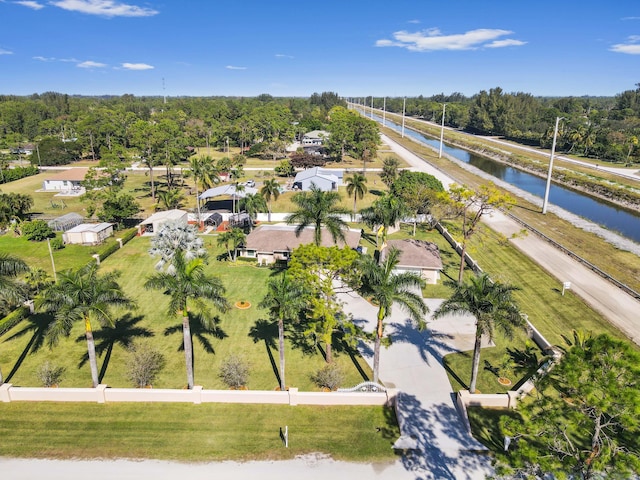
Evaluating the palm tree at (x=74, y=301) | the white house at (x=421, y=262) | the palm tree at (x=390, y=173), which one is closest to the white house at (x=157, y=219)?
the white house at (x=421, y=262)

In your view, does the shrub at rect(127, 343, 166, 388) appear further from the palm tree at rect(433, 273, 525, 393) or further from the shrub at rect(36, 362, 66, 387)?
the palm tree at rect(433, 273, 525, 393)

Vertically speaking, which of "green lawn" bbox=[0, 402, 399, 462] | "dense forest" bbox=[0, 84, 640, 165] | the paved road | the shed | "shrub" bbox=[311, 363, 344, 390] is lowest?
"green lawn" bbox=[0, 402, 399, 462]

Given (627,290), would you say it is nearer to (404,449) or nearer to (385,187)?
(404,449)

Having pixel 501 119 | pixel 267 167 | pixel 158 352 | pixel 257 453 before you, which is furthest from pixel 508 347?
pixel 501 119

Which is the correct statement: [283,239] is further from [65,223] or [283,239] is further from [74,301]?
[65,223]

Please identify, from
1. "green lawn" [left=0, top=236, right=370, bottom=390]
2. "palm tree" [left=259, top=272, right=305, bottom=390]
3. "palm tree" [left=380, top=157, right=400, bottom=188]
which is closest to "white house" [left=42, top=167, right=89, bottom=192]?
"green lawn" [left=0, top=236, right=370, bottom=390]

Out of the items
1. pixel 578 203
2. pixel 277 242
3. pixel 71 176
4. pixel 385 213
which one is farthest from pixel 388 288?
pixel 71 176
